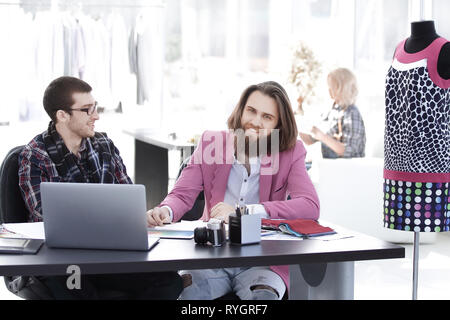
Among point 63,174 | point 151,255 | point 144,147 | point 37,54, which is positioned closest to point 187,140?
point 144,147

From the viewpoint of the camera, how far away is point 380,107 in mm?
7402

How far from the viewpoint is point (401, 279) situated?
4.82m

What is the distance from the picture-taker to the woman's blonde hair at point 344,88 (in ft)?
20.3

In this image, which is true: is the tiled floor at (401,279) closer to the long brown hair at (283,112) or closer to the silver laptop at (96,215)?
the long brown hair at (283,112)

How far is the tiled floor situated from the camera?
446 centimetres

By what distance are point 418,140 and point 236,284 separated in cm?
105

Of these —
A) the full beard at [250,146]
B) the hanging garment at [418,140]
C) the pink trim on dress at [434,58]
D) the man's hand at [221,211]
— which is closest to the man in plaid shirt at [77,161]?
the man's hand at [221,211]

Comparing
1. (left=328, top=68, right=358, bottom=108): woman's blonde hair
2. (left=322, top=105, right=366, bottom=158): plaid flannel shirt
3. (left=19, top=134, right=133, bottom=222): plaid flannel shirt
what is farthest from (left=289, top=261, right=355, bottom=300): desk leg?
(left=328, top=68, right=358, bottom=108): woman's blonde hair

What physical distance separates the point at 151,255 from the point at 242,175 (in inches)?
38.7

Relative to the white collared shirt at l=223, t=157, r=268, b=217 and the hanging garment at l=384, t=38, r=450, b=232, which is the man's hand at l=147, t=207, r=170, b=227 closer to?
the white collared shirt at l=223, t=157, r=268, b=217

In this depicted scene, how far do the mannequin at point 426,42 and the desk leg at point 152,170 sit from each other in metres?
3.44

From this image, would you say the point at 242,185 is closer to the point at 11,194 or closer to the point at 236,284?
the point at 236,284
